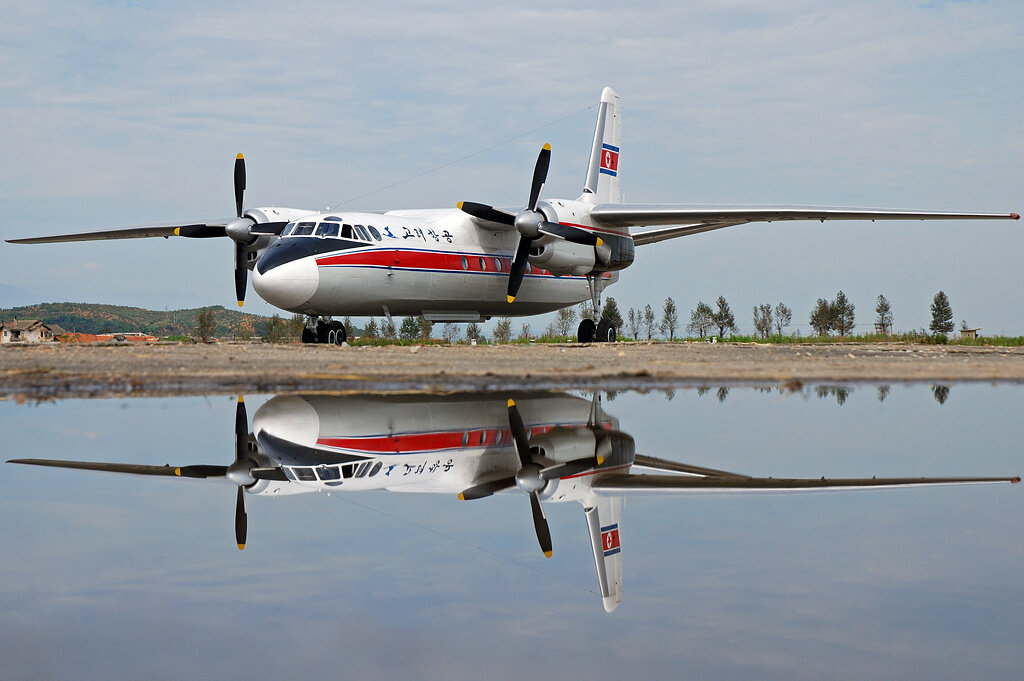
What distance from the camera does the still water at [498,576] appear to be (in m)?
2.60

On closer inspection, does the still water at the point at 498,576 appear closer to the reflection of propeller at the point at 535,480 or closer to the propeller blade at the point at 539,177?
the reflection of propeller at the point at 535,480

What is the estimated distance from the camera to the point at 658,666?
102 inches

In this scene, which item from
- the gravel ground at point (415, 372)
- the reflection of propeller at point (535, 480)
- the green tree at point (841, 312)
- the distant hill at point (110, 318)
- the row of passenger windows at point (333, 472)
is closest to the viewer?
the reflection of propeller at point (535, 480)

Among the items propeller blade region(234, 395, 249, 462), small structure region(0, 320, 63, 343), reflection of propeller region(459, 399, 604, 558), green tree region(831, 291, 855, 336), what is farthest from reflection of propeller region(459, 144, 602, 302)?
green tree region(831, 291, 855, 336)

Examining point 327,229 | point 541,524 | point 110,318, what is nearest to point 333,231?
point 327,229

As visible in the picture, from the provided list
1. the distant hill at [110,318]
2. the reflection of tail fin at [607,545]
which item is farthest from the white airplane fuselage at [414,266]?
the distant hill at [110,318]

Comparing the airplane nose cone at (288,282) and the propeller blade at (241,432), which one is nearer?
the propeller blade at (241,432)

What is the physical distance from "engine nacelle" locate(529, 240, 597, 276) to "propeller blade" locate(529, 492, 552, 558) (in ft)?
60.8

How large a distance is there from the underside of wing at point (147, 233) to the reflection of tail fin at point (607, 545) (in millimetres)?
22135

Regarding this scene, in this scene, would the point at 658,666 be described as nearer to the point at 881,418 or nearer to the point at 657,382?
the point at 881,418

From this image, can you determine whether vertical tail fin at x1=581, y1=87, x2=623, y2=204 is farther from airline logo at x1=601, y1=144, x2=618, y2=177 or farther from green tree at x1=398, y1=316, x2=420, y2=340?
green tree at x1=398, y1=316, x2=420, y2=340

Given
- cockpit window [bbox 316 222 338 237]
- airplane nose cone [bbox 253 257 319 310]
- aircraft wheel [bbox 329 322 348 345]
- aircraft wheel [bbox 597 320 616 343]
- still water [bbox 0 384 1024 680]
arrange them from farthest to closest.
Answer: aircraft wheel [bbox 597 320 616 343] → aircraft wheel [bbox 329 322 348 345] → cockpit window [bbox 316 222 338 237] → airplane nose cone [bbox 253 257 319 310] → still water [bbox 0 384 1024 680]

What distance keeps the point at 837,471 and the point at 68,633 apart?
379 cm

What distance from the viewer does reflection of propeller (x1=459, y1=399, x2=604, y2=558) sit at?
3787 millimetres
